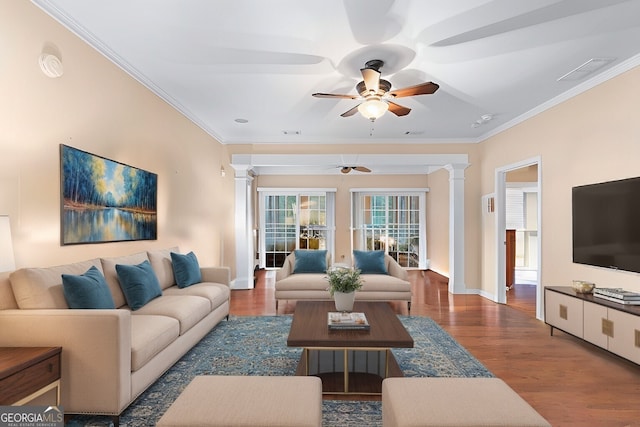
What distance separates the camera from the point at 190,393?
5.23ft

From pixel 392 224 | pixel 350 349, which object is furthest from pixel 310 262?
pixel 392 224

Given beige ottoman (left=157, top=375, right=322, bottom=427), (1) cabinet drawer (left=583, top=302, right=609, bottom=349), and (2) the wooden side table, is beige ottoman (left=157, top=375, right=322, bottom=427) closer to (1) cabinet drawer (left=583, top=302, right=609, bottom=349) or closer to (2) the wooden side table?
(2) the wooden side table

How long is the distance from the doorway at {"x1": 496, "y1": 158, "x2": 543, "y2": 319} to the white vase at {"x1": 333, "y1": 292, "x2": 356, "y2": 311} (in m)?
3.31

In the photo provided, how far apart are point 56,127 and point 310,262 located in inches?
138

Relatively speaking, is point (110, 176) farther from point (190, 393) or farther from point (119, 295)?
point (190, 393)

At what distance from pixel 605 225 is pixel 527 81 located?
5.48 ft

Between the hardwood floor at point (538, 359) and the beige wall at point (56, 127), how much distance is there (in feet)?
7.72

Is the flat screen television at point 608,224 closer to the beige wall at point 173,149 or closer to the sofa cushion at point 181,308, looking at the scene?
the beige wall at point 173,149

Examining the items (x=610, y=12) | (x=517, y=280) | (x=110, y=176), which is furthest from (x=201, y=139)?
(x=517, y=280)

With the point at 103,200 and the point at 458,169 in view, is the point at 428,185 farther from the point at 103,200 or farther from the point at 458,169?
the point at 103,200

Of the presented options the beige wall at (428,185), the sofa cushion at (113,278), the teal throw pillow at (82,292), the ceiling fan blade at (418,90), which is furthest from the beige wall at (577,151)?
the sofa cushion at (113,278)

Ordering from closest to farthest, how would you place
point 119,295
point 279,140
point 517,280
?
point 119,295 < point 279,140 < point 517,280

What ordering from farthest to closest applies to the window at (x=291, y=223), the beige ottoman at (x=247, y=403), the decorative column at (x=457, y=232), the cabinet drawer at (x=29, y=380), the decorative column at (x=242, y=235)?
1. the window at (x=291, y=223)
2. the decorative column at (x=242, y=235)
3. the decorative column at (x=457, y=232)
4. the cabinet drawer at (x=29, y=380)
5. the beige ottoman at (x=247, y=403)

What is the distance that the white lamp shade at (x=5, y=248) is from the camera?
76.9 inches
